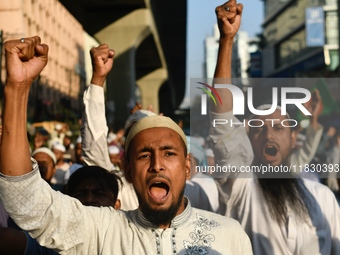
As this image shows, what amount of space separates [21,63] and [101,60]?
5.59 ft

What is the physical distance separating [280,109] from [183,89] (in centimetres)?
6807

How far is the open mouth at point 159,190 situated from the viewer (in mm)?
3031

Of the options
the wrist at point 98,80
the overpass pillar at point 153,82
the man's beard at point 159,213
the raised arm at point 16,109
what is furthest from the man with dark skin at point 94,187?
the overpass pillar at point 153,82

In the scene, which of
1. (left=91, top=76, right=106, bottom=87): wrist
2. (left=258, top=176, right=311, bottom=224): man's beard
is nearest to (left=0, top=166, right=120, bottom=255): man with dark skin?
(left=91, top=76, right=106, bottom=87): wrist

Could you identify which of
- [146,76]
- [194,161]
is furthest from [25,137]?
[146,76]

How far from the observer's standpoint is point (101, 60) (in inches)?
176

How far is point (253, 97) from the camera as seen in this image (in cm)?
473

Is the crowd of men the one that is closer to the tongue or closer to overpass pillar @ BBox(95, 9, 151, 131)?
the tongue

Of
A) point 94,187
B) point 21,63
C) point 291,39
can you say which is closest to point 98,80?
point 94,187

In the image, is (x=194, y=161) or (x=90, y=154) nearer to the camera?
(x=90, y=154)

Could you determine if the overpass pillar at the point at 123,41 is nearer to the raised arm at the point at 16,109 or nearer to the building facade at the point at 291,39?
the building facade at the point at 291,39

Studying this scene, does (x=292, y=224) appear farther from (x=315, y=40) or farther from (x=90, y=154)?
(x=315, y=40)

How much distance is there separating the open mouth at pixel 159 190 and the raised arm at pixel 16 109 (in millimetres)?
531

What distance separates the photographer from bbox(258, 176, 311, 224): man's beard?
4.39m
